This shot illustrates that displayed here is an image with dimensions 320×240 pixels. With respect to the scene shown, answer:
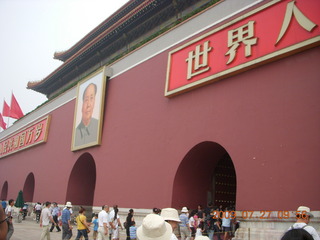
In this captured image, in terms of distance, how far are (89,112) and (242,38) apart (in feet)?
23.5

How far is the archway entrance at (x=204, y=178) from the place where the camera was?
28.8 feet

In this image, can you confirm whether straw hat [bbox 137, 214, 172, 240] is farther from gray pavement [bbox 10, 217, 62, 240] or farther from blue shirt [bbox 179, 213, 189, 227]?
gray pavement [bbox 10, 217, 62, 240]

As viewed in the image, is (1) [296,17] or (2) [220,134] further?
(2) [220,134]

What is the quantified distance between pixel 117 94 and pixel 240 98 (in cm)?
547

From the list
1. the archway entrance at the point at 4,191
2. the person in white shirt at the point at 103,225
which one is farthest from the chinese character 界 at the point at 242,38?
the archway entrance at the point at 4,191

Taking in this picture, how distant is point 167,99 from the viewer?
9.64 meters

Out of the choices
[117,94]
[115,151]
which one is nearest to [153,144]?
[115,151]

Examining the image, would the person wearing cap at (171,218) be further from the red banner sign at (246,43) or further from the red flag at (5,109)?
the red flag at (5,109)

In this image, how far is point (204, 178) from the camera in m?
9.27

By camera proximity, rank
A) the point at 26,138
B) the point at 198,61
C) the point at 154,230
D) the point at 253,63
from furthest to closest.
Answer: the point at 26,138, the point at 198,61, the point at 253,63, the point at 154,230

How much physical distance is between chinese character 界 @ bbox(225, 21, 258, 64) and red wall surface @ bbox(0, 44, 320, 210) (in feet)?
1.58

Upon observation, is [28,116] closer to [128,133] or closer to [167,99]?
[128,133]

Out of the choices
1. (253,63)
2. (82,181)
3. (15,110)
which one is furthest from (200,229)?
(15,110)

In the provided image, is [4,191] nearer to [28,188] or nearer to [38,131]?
[28,188]
